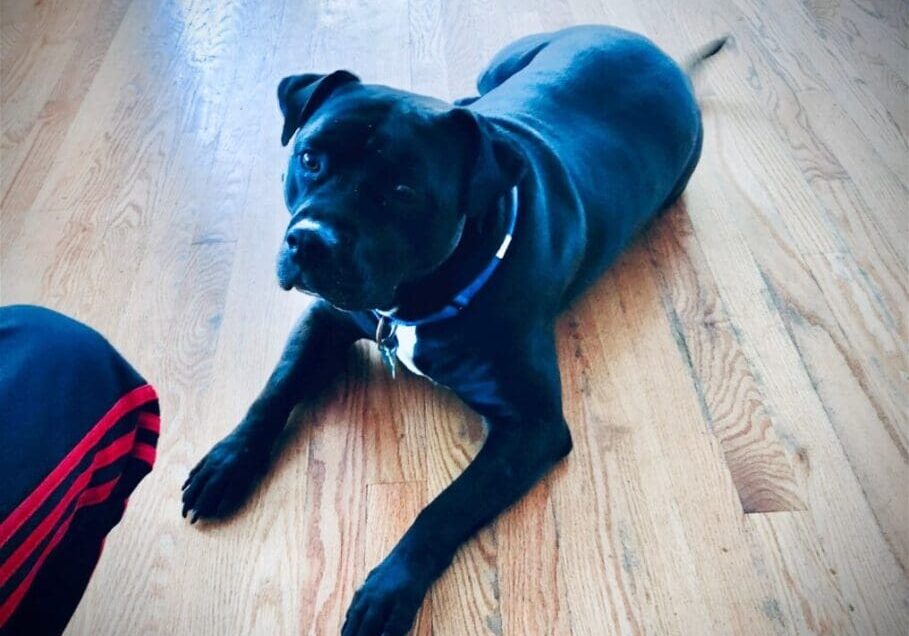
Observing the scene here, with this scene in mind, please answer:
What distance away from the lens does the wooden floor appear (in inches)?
59.7

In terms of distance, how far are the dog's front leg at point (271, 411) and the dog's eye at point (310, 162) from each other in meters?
0.40

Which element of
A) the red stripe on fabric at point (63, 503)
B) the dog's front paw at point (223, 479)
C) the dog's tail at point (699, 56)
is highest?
the red stripe on fabric at point (63, 503)

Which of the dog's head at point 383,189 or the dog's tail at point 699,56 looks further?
the dog's tail at point 699,56

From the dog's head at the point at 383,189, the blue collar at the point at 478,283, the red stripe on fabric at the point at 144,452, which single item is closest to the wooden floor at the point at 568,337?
the blue collar at the point at 478,283

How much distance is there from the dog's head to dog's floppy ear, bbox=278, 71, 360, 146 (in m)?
0.05

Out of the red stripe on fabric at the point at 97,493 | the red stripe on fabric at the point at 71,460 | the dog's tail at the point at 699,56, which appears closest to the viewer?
the red stripe on fabric at the point at 71,460

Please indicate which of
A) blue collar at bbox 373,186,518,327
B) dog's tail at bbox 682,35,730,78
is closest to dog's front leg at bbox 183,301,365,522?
blue collar at bbox 373,186,518,327

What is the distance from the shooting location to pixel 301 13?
3.13 m

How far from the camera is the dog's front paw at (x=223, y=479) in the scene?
63.1 inches

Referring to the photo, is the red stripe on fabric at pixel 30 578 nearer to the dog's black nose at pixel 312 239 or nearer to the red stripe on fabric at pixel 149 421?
the red stripe on fabric at pixel 149 421

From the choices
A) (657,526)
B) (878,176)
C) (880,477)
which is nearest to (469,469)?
(657,526)

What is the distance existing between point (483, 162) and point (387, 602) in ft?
2.55

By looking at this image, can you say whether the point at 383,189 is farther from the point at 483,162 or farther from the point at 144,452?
the point at 144,452

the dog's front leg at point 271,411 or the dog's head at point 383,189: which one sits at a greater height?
the dog's head at point 383,189
